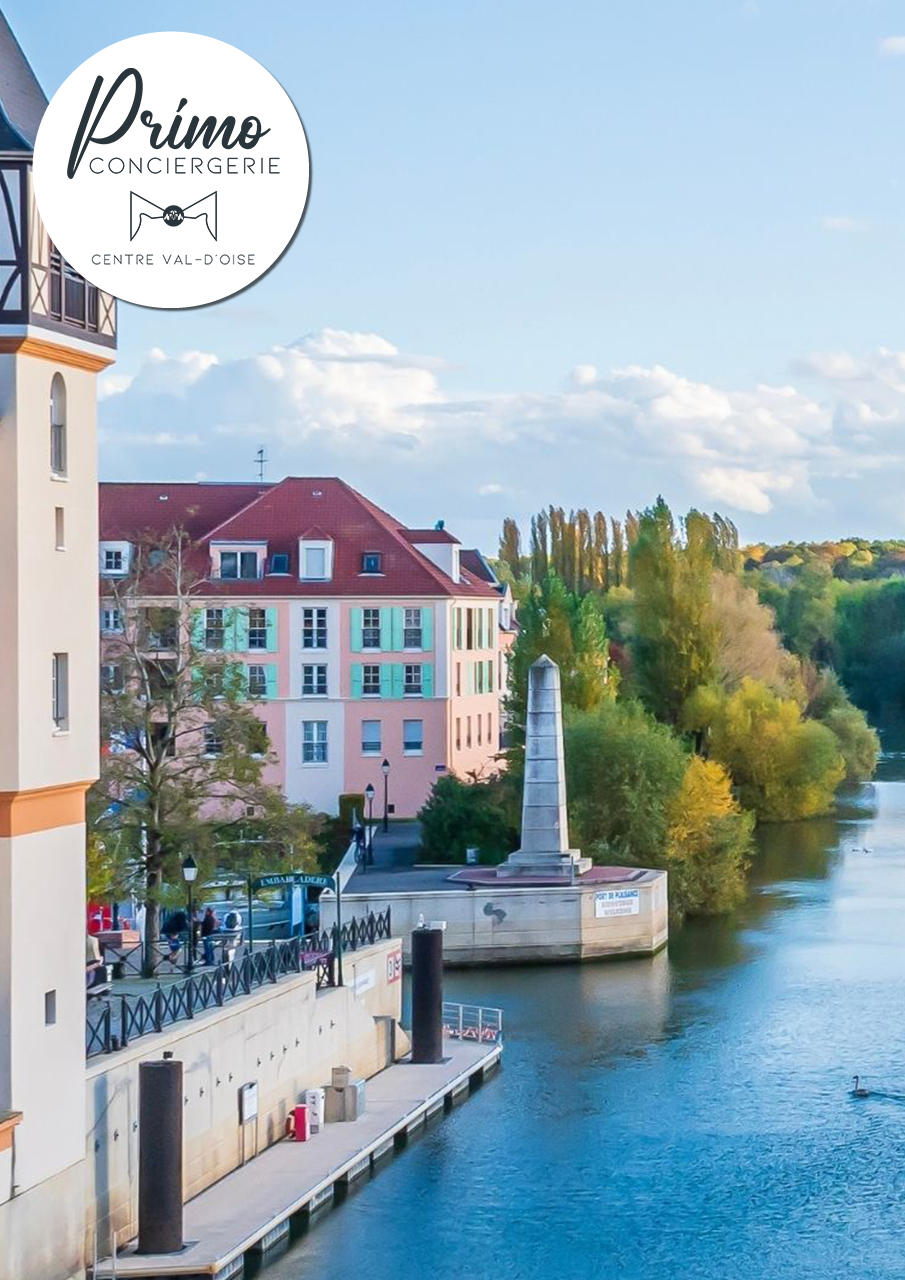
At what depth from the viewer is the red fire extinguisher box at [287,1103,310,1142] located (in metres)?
29.0

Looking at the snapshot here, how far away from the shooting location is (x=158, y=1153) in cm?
2288

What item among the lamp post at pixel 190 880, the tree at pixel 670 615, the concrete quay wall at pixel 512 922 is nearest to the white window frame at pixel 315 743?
the tree at pixel 670 615

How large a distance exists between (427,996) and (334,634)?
3401 centimetres

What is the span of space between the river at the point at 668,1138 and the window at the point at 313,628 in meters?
22.8

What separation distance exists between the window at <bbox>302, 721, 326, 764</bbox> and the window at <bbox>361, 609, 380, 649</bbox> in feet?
9.99

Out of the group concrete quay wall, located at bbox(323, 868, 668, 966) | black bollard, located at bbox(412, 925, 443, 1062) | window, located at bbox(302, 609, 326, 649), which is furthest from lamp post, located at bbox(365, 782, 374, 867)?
black bollard, located at bbox(412, 925, 443, 1062)

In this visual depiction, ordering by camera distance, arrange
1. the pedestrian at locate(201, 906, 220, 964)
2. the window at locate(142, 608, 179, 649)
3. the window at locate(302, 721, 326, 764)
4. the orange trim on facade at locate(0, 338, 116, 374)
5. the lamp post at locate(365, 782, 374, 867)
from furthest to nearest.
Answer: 1. the window at locate(302, 721, 326, 764)
2. the lamp post at locate(365, 782, 374, 867)
3. the window at locate(142, 608, 179, 649)
4. the pedestrian at locate(201, 906, 220, 964)
5. the orange trim on facade at locate(0, 338, 116, 374)

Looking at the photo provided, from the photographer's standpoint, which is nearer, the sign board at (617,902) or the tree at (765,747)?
the sign board at (617,902)

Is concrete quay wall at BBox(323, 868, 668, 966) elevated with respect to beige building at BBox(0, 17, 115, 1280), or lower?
lower

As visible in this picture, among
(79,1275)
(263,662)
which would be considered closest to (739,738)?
(263,662)

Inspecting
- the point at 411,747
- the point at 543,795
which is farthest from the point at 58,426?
the point at 411,747

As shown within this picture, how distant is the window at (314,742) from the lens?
6725cm

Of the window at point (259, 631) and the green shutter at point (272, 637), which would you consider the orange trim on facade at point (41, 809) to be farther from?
the green shutter at point (272, 637)

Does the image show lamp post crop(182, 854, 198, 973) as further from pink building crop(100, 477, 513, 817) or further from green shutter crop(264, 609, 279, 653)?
green shutter crop(264, 609, 279, 653)
